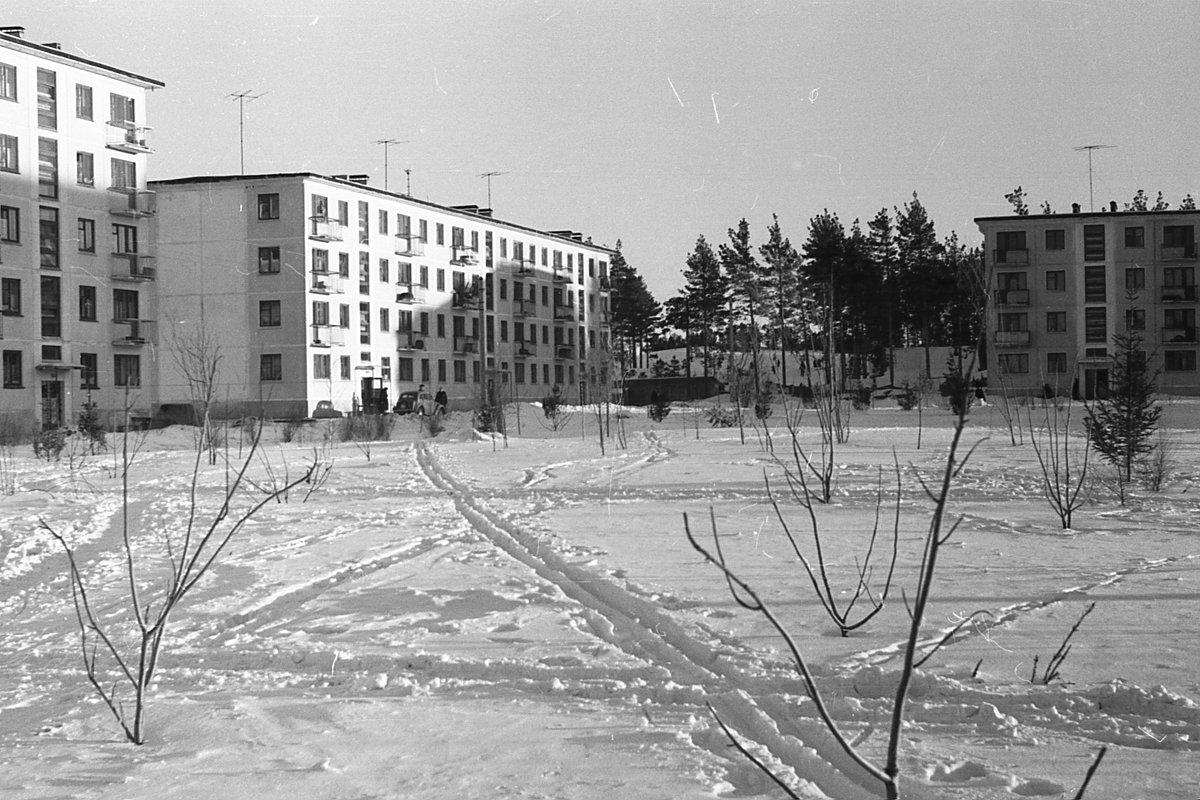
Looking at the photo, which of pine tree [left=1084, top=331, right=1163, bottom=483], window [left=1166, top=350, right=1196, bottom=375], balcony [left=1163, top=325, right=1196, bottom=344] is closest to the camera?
pine tree [left=1084, top=331, right=1163, bottom=483]

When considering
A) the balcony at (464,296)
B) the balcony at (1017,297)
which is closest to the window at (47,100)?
the balcony at (464,296)

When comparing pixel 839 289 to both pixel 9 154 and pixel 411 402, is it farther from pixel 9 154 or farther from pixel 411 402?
pixel 9 154

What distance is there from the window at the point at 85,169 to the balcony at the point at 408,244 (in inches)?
782

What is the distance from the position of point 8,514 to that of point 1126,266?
6714cm

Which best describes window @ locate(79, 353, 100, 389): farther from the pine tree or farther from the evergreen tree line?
the pine tree

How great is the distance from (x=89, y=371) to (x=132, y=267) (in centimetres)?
563

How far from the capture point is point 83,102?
51500 mm

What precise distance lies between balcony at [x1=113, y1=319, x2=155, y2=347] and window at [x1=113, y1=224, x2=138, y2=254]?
3204 millimetres

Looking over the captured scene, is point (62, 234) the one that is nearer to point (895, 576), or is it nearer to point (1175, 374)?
point (895, 576)

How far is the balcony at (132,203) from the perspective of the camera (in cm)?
5331

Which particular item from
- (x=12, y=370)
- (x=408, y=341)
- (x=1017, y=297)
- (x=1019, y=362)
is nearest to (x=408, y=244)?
(x=408, y=341)

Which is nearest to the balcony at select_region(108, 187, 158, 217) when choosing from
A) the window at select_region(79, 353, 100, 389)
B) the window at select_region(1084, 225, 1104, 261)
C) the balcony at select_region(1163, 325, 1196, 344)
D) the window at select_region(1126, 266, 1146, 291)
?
the window at select_region(79, 353, 100, 389)

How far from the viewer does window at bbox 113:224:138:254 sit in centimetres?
5353

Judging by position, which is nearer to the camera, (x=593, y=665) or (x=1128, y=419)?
(x=593, y=665)
